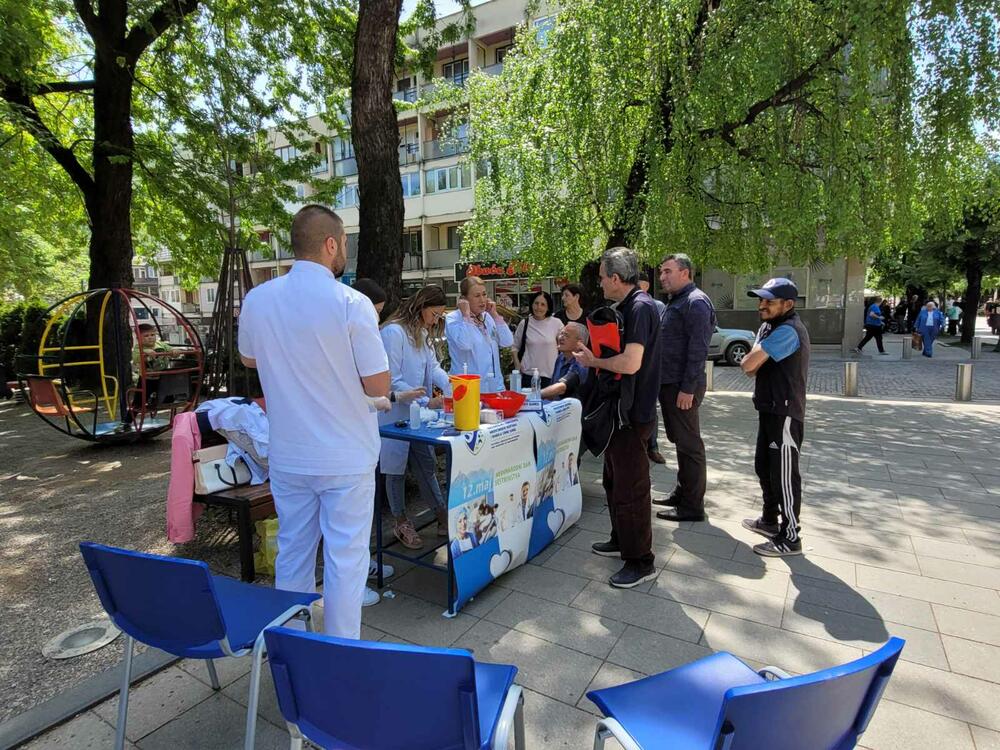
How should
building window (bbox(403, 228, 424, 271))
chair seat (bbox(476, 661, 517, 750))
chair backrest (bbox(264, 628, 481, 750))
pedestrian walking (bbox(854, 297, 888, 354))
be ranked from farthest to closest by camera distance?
building window (bbox(403, 228, 424, 271)) < pedestrian walking (bbox(854, 297, 888, 354)) < chair seat (bbox(476, 661, 517, 750)) < chair backrest (bbox(264, 628, 481, 750))

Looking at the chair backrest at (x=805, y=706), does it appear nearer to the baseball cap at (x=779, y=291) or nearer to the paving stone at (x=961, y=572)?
the baseball cap at (x=779, y=291)

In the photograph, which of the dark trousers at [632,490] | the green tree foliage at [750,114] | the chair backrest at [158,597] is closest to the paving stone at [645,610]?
the dark trousers at [632,490]

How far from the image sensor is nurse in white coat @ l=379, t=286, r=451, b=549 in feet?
12.4

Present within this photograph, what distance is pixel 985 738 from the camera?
2207 millimetres

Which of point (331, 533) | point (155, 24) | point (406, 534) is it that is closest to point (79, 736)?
point (331, 533)

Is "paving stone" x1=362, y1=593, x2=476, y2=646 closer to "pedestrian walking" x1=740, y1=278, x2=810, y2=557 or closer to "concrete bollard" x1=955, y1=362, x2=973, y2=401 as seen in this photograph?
"pedestrian walking" x1=740, y1=278, x2=810, y2=557

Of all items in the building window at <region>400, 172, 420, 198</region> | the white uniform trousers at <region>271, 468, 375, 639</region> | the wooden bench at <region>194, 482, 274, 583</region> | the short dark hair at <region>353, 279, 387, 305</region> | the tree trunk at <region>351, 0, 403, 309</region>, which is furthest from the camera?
the building window at <region>400, 172, 420, 198</region>

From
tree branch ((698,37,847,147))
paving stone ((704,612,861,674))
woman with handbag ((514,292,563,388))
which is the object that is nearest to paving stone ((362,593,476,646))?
paving stone ((704,612,861,674))

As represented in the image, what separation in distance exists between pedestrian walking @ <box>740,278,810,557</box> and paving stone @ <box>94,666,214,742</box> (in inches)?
135

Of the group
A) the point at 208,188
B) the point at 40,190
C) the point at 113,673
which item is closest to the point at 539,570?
the point at 113,673

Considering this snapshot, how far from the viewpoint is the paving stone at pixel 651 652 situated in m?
2.68

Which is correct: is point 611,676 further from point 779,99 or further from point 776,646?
point 779,99

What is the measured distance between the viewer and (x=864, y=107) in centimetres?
718

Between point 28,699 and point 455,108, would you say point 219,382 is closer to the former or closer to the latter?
point 28,699
